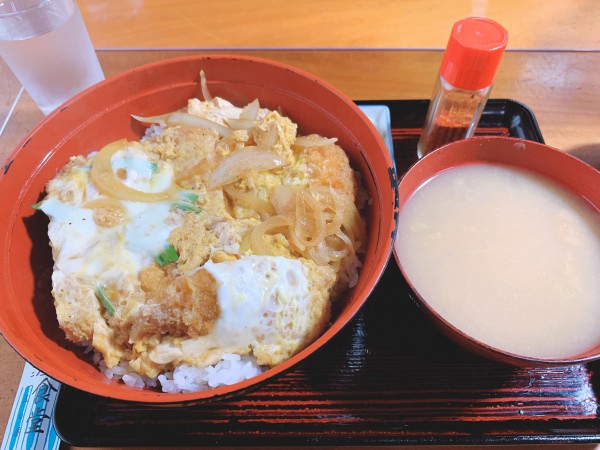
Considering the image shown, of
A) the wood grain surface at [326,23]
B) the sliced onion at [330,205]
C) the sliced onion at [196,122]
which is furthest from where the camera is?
the wood grain surface at [326,23]

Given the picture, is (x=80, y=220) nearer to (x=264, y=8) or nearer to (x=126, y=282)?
(x=126, y=282)

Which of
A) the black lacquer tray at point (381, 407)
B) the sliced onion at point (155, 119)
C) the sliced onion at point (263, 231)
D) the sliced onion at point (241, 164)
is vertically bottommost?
the black lacquer tray at point (381, 407)

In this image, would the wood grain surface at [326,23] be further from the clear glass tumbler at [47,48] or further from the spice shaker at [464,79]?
the spice shaker at [464,79]

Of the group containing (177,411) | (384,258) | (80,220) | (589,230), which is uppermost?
(80,220)

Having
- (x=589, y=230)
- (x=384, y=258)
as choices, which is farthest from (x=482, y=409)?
(x=589, y=230)

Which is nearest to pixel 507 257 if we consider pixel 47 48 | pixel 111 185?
pixel 111 185

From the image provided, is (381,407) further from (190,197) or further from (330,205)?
(190,197)

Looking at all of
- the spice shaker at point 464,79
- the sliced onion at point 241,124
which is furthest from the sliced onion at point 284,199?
the spice shaker at point 464,79
